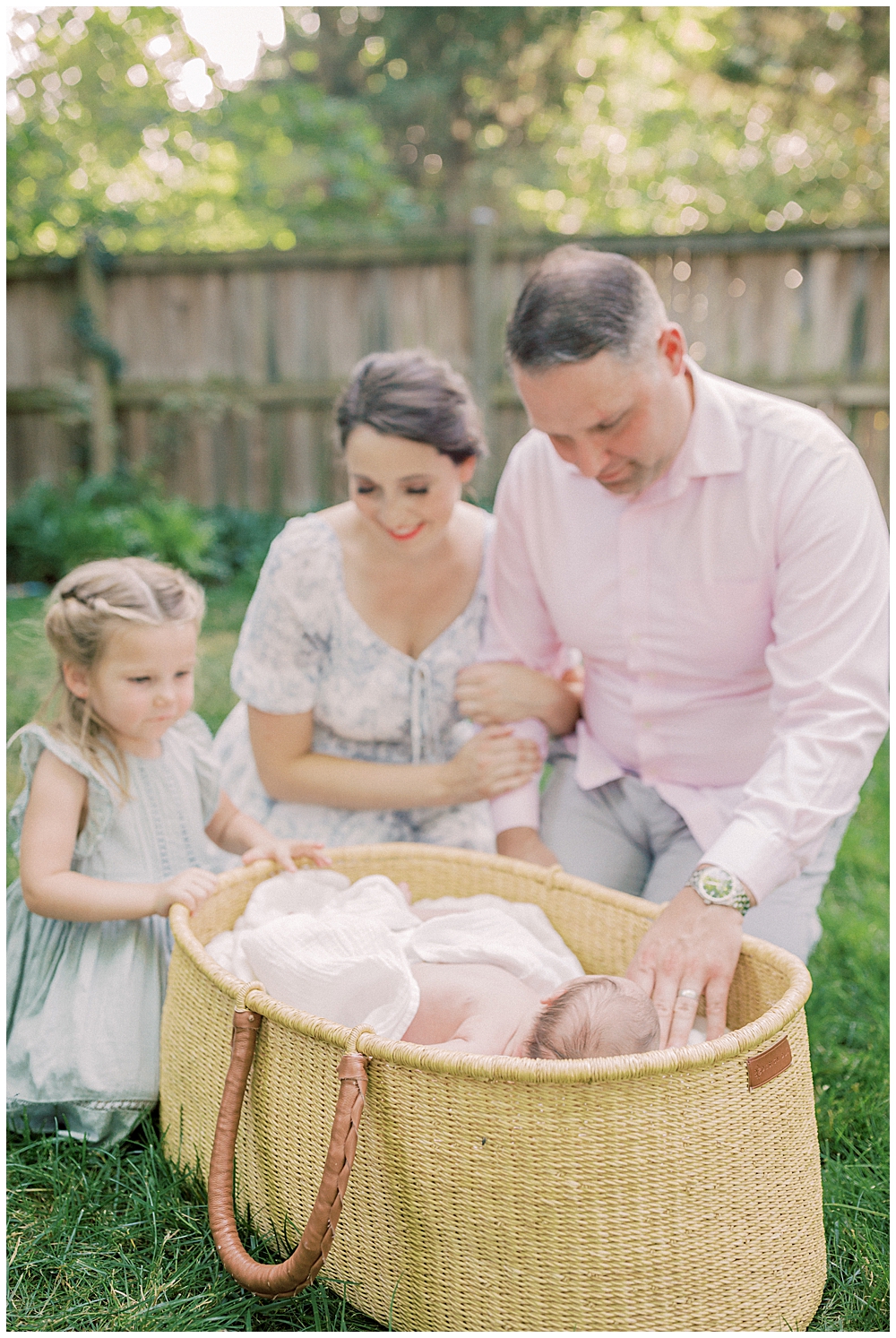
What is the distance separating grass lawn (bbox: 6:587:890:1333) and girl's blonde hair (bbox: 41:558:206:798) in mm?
136

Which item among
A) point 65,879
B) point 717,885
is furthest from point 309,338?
point 717,885

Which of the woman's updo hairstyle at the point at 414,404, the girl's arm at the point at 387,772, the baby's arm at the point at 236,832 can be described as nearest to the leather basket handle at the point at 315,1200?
the baby's arm at the point at 236,832

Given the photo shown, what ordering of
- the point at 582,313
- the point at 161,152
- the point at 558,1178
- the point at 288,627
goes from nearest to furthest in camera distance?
the point at 558,1178
the point at 582,313
the point at 288,627
the point at 161,152

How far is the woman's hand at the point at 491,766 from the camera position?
2.30 meters

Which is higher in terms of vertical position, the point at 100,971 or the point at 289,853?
the point at 289,853

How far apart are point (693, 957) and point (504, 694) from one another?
32.3 inches

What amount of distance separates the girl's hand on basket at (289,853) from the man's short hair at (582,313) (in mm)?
975

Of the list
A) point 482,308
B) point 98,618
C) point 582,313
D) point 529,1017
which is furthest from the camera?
point 482,308

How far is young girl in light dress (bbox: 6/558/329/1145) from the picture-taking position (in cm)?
186

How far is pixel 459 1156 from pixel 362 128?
9.62m

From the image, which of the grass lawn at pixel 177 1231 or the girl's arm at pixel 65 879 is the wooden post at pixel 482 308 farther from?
the girl's arm at pixel 65 879

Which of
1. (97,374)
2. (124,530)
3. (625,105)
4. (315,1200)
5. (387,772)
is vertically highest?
(625,105)

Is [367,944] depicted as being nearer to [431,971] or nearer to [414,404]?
[431,971]

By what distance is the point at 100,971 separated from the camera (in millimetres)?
1944
